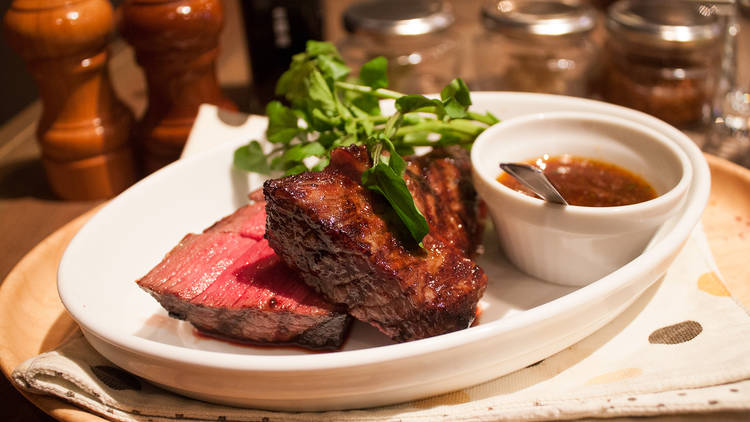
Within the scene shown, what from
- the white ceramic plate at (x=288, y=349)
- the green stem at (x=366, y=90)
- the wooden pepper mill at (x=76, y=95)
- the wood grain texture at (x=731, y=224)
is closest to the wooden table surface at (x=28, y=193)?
the wooden pepper mill at (x=76, y=95)

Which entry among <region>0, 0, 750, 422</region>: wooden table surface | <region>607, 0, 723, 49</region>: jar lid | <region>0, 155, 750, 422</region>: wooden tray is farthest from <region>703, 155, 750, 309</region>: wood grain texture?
<region>0, 0, 750, 422</region>: wooden table surface

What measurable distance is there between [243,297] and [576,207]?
1.13 m

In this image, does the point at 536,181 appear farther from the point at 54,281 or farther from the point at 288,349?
the point at 54,281

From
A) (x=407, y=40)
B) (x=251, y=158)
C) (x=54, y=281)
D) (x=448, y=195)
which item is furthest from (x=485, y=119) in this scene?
(x=54, y=281)

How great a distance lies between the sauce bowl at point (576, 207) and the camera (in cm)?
202

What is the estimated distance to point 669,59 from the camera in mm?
3670

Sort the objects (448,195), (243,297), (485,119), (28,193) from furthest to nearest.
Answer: (28,193) < (485,119) < (448,195) < (243,297)

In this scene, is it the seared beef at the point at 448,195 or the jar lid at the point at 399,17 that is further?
the jar lid at the point at 399,17

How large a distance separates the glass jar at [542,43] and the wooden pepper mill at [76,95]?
2430 mm

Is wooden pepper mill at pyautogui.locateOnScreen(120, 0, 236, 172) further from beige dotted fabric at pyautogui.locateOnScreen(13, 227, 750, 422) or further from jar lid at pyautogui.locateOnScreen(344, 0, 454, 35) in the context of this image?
beige dotted fabric at pyautogui.locateOnScreen(13, 227, 750, 422)

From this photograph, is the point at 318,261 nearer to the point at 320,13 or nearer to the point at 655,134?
the point at 655,134

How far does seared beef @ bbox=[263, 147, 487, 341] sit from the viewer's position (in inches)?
70.6

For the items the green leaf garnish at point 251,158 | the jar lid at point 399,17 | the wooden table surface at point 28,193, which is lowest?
the wooden table surface at point 28,193

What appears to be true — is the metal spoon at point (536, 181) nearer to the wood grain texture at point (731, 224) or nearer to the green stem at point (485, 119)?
the green stem at point (485, 119)
